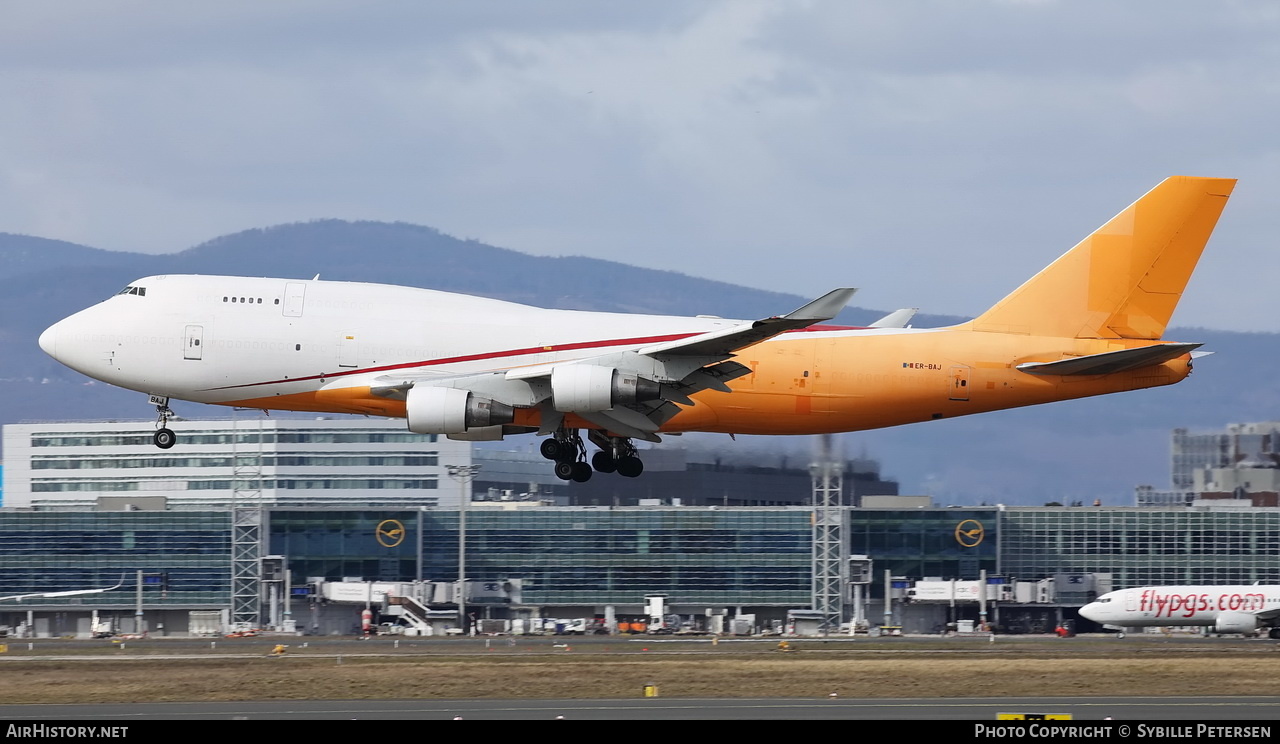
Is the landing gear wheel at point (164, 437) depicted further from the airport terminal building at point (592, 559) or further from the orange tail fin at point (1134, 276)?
the airport terminal building at point (592, 559)

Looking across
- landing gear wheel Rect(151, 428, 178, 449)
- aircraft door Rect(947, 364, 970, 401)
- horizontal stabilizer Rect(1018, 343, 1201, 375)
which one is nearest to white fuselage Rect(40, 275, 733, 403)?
landing gear wheel Rect(151, 428, 178, 449)

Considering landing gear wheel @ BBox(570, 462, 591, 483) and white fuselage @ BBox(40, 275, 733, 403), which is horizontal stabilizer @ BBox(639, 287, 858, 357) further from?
landing gear wheel @ BBox(570, 462, 591, 483)

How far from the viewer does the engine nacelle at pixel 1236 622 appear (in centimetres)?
7506

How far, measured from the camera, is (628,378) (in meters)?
40.5

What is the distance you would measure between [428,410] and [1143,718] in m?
18.9

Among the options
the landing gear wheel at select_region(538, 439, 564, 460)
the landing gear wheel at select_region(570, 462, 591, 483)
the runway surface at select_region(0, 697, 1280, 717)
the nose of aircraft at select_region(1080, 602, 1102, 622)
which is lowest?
the nose of aircraft at select_region(1080, 602, 1102, 622)

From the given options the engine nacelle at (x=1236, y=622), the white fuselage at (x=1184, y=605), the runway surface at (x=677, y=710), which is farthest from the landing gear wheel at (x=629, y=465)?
the white fuselage at (x=1184, y=605)

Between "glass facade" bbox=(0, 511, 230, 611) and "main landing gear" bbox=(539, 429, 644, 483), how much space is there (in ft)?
245

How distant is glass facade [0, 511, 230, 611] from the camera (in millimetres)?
113438

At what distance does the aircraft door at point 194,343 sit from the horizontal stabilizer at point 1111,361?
21.8 metres

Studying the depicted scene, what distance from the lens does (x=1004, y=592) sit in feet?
354

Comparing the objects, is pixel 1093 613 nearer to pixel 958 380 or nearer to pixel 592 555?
pixel 592 555

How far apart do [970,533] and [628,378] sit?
79105 mm
